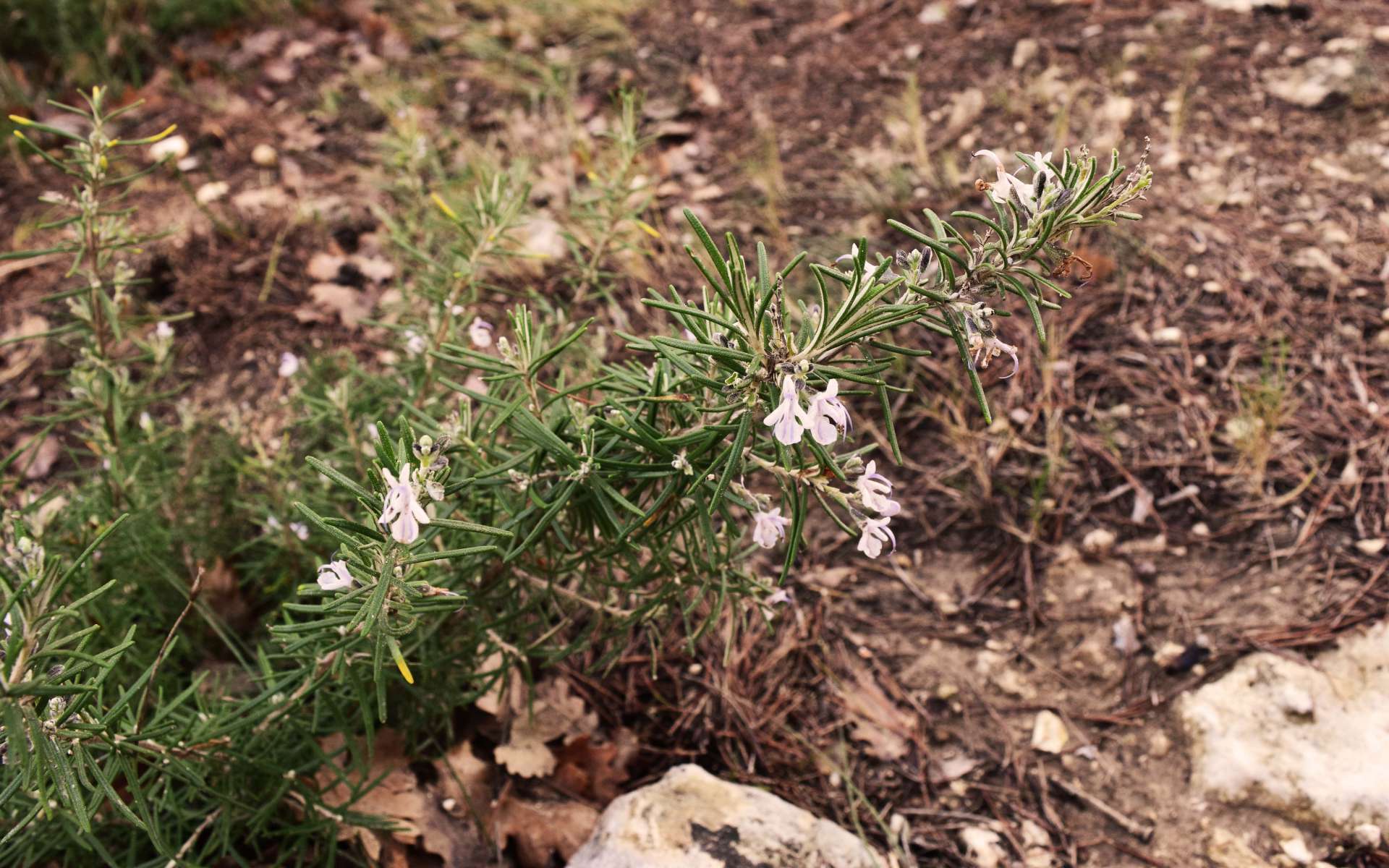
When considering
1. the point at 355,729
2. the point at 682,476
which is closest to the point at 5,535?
the point at 355,729

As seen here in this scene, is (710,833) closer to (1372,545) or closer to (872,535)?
(872,535)

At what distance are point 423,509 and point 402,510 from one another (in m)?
0.18

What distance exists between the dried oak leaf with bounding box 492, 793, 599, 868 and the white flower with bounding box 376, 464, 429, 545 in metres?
1.09

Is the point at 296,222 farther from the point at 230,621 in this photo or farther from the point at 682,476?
the point at 682,476

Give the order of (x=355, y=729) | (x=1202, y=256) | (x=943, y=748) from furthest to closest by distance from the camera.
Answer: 1. (x=1202, y=256)
2. (x=943, y=748)
3. (x=355, y=729)

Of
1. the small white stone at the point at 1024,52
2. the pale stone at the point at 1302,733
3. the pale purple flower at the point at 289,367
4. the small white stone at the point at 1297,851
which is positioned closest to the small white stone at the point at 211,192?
the pale purple flower at the point at 289,367

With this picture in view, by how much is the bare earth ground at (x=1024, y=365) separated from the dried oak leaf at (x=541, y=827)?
0.26 metres

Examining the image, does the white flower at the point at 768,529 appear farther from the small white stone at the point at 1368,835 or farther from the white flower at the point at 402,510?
the small white stone at the point at 1368,835

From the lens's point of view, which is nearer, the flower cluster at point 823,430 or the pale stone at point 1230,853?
the flower cluster at point 823,430

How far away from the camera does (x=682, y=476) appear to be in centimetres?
149

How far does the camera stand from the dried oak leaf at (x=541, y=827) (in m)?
2.03

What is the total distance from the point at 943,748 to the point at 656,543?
105cm

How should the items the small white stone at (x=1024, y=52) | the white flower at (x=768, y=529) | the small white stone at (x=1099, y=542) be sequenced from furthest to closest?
the small white stone at (x=1024, y=52), the small white stone at (x=1099, y=542), the white flower at (x=768, y=529)

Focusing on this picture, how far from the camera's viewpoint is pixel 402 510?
1192mm
